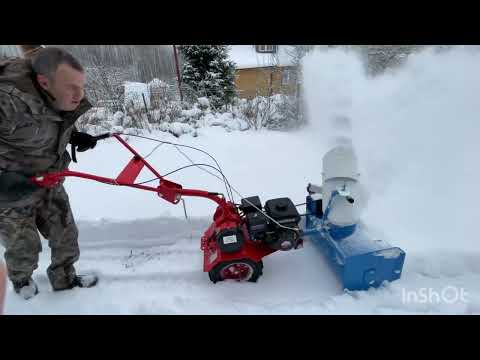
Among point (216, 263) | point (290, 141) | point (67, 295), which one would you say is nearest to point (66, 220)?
point (67, 295)

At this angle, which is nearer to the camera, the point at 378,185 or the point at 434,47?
the point at 378,185

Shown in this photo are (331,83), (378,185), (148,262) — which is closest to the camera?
(148,262)

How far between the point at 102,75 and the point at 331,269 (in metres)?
8.31

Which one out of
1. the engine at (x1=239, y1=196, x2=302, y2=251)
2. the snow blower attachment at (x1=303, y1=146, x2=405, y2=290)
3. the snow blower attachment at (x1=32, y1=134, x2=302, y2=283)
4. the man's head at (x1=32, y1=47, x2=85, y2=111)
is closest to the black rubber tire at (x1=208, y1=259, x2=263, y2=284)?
the snow blower attachment at (x1=32, y1=134, x2=302, y2=283)

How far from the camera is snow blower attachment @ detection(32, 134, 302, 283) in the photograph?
237 cm

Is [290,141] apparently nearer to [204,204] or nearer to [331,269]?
[204,204]

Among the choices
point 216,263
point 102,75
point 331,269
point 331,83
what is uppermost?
point 102,75

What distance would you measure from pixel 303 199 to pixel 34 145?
2.69 metres

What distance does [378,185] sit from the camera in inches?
142

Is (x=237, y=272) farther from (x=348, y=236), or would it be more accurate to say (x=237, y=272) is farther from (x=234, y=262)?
(x=348, y=236)

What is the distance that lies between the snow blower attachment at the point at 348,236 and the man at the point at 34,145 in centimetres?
192

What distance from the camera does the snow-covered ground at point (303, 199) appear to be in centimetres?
240

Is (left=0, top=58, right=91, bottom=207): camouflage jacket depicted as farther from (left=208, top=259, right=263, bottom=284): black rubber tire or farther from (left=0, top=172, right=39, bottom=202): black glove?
(left=208, top=259, right=263, bottom=284): black rubber tire

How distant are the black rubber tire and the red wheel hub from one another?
0.09ft
